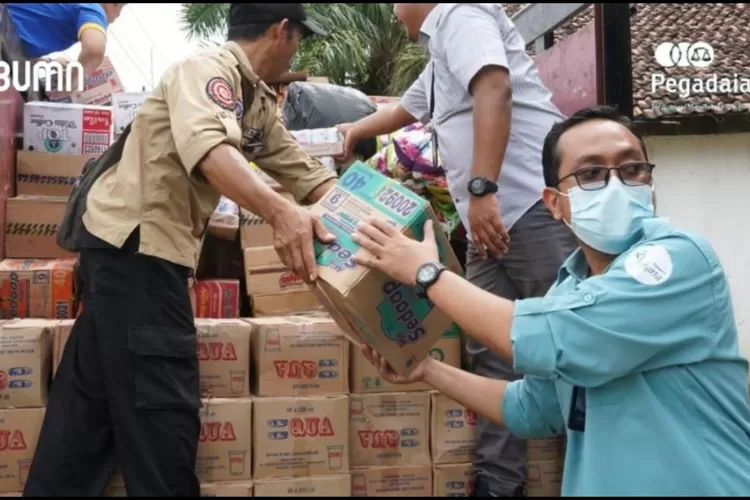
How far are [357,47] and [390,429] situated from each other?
35.4ft

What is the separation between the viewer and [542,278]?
2.52 meters

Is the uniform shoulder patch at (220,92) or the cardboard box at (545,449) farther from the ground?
the uniform shoulder patch at (220,92)

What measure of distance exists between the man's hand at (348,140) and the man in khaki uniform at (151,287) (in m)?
0.90

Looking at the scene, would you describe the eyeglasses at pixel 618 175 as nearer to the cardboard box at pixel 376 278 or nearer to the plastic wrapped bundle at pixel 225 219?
the cardboard box at pixel 376 278

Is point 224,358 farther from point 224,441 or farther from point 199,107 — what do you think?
point 199,107

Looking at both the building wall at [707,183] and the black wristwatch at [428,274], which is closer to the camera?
the black wristwatch at [428,274]

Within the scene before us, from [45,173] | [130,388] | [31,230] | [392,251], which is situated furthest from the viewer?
[45,173]

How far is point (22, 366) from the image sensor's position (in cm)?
246

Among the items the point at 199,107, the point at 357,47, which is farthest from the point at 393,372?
the point at 357,47

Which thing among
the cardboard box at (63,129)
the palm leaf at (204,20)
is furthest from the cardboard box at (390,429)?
the palm leaf at (204,20)

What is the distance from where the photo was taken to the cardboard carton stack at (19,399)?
2.43 metres

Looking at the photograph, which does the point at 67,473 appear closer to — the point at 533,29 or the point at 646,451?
the point at 646,451

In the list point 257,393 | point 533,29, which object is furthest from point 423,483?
point 533,29

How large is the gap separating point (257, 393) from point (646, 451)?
1495 millimetres
